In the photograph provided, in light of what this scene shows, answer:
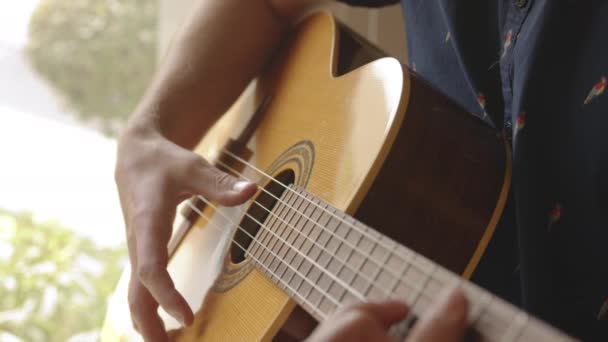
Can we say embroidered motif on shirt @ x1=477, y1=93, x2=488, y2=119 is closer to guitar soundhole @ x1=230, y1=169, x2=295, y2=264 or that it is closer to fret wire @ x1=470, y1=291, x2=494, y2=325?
guitar soundhole @ x1=230, y1=169, x2=295, y2=264

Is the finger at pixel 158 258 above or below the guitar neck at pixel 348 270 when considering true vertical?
below

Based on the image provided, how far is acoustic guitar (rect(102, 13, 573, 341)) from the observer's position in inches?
17.7

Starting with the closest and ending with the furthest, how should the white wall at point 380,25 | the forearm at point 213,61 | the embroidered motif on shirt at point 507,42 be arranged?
the embroidered motif on shirt at point 507,42, the forearm at point 213,61, the white wall at point 380,25

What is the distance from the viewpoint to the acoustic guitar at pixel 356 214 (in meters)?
0.45

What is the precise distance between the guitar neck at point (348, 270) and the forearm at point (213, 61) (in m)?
0.38

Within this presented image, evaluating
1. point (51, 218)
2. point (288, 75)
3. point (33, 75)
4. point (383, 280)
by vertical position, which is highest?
point (288, 75)

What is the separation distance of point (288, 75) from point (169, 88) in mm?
203

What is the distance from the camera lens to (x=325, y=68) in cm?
80

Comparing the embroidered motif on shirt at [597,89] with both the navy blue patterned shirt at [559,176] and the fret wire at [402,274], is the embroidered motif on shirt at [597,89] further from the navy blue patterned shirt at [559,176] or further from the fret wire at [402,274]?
the fret wire at [402,274]

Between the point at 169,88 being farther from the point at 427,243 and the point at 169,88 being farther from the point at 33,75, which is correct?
the point at 33,75

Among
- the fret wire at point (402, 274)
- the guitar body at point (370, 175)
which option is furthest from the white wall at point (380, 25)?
the fret wire at point (402, 274)

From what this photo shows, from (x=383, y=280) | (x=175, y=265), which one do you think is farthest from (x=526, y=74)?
(x=175, y=265)

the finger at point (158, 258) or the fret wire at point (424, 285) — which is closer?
the fret wire at point (424, 285)

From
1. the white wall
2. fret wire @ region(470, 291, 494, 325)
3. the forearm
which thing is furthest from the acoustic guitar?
the white wall
